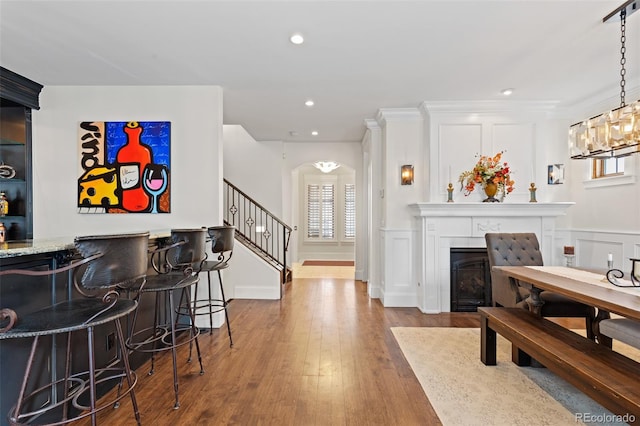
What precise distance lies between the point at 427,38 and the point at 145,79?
3016 mm

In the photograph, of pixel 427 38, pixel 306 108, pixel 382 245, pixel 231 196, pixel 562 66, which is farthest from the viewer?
pixel 231 196

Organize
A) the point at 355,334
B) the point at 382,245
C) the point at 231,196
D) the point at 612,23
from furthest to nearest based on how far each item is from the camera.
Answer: the point at 231,196
the point at 382,245
the point at 355,334
the point at 612,23

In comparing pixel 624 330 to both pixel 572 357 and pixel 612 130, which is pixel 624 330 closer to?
pixel 572 357

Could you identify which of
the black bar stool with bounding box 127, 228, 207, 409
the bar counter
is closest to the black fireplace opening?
the black bar stool with bounding box 127, 228, 207, 409

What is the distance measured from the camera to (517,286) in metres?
3.32

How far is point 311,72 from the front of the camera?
3541 mm

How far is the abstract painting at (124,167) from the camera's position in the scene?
155 inches

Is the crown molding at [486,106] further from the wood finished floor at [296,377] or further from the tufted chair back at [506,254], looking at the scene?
the wood finished floor at [296,377]

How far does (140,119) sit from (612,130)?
4.60 meters

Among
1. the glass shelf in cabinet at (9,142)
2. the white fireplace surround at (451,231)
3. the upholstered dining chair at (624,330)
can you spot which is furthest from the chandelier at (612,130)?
the glass shelf in cabinet at (9,142)

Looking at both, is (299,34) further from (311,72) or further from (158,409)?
(158,409)

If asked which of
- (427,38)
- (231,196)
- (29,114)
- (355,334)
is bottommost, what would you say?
(355,334)

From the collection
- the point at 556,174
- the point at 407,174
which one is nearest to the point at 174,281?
the point at 407,174

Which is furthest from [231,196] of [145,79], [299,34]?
[299,34]
